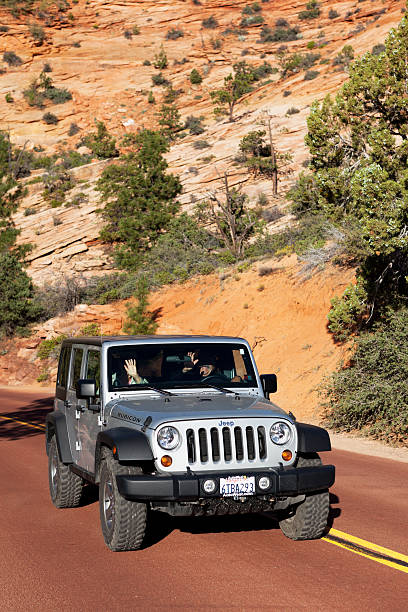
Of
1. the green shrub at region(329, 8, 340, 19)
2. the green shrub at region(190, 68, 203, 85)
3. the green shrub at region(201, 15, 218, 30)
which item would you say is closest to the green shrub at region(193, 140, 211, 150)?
the green shrub at region(190, 68, 203, 85)

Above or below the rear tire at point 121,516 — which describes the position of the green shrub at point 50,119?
below

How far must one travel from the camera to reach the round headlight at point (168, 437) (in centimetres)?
595

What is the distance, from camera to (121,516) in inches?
241

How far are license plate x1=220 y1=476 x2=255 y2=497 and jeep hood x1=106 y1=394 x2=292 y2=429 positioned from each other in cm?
53

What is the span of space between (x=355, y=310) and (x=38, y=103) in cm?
7690

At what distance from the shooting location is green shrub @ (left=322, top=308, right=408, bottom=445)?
13953 mm

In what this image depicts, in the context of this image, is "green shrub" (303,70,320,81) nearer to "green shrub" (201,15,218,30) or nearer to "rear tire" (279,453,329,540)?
"green shrub" (201,15,218,30)

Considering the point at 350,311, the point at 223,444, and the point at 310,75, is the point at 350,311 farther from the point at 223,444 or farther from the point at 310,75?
the point at 310,75

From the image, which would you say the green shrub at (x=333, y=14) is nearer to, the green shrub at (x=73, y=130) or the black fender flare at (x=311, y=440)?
the green shrub at (x=73, y=130)

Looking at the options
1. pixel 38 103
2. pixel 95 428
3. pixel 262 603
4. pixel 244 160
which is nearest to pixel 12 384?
pixel 244 160

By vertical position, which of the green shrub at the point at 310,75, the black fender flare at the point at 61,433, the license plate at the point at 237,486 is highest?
the license plate at the point at 237,486

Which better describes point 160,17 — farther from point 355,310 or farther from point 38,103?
point 355,310

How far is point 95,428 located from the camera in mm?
7340

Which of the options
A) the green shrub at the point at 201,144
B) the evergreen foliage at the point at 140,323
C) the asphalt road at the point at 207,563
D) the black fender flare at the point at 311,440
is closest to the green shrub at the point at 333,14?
the green shrub at the point at 201,144
